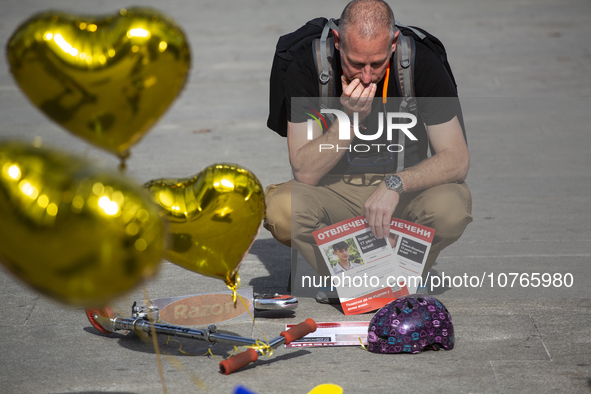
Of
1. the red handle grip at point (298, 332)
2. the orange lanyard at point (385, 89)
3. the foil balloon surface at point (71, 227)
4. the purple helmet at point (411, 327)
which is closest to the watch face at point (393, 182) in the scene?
the orange lanyard at point (385, 89)

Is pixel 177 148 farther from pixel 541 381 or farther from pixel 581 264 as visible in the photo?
pixel 541 381

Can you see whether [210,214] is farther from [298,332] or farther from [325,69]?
[325,69]

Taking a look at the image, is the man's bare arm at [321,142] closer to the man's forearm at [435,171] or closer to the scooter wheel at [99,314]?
the man's forearm at [435,171]

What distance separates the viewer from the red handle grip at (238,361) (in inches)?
93.7

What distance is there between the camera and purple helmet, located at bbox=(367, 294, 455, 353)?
251 cm

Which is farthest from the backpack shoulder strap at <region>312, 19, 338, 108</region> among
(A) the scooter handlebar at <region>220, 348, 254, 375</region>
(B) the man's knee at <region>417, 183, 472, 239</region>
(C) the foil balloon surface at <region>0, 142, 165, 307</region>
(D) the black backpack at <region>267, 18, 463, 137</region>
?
(C) the foil balloon surface at <region>0, 142, 165, 307</region>

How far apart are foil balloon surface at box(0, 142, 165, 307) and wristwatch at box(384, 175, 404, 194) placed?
170 cm

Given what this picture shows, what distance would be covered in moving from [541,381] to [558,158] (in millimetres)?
3565

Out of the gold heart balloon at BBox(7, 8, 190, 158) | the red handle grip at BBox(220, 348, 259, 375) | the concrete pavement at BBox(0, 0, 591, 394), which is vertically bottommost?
the concrete pavement at BBox(0, 0, 591, 394)

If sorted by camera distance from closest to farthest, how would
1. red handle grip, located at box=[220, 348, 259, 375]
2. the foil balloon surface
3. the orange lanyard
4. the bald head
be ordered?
1. the foil balloon surface
2. red handle grip, located at box=[220, 348, 259, 375]
3. the bald head
4. the orange lanyard

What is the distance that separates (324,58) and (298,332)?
1356mm

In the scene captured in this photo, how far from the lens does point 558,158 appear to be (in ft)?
17.9

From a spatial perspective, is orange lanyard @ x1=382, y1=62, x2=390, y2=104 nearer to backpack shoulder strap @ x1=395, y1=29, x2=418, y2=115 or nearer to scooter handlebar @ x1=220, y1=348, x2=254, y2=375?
backpack shoulder strap @ x1=395, y1=29, x2=418, y2=115

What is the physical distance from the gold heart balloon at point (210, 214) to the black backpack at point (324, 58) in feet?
3.76
